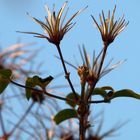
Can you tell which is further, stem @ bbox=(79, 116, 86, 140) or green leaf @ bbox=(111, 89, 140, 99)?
green leaf @ bbox=(111, 89, 140, 99)

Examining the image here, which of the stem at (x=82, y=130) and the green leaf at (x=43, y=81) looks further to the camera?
the green leaf at (x=43, y=81)

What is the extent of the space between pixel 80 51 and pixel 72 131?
3.69 ft

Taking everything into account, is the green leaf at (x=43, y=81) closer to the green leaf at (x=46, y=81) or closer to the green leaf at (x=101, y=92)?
the green leaf at (x=46, y=81)

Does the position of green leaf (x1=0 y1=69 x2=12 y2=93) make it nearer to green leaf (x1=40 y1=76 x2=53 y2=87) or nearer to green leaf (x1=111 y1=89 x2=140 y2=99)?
green leaf (x1=40 y1=76 x2=53 y2=87)

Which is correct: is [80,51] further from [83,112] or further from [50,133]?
[50,133]

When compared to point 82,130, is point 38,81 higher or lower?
higher

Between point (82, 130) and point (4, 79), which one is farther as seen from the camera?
point (4, 79)

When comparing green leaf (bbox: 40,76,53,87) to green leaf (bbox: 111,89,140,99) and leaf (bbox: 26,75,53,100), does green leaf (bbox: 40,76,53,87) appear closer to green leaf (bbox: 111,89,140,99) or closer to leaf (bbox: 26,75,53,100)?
leaf (bbox: 26,75,53,100)

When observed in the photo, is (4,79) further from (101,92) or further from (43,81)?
(101,92)

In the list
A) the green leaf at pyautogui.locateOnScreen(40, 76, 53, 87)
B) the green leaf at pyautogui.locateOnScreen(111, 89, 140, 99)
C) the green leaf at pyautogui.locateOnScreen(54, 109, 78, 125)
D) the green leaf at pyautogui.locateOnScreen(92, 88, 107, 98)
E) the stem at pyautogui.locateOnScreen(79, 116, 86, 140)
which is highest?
the green leaf at pyautogui.locateOnScreen(40, 76, 53, 87)

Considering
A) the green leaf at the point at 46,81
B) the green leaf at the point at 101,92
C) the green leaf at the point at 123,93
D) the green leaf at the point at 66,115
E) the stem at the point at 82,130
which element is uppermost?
the green leaf at the point at 46,81

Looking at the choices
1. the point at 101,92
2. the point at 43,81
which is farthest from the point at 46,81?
the point at 101,92

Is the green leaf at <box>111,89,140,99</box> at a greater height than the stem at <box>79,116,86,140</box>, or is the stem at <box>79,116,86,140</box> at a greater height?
the green leaf at <box>111,89,140,99</box>

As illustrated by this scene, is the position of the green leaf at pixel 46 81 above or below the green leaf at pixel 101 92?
above
